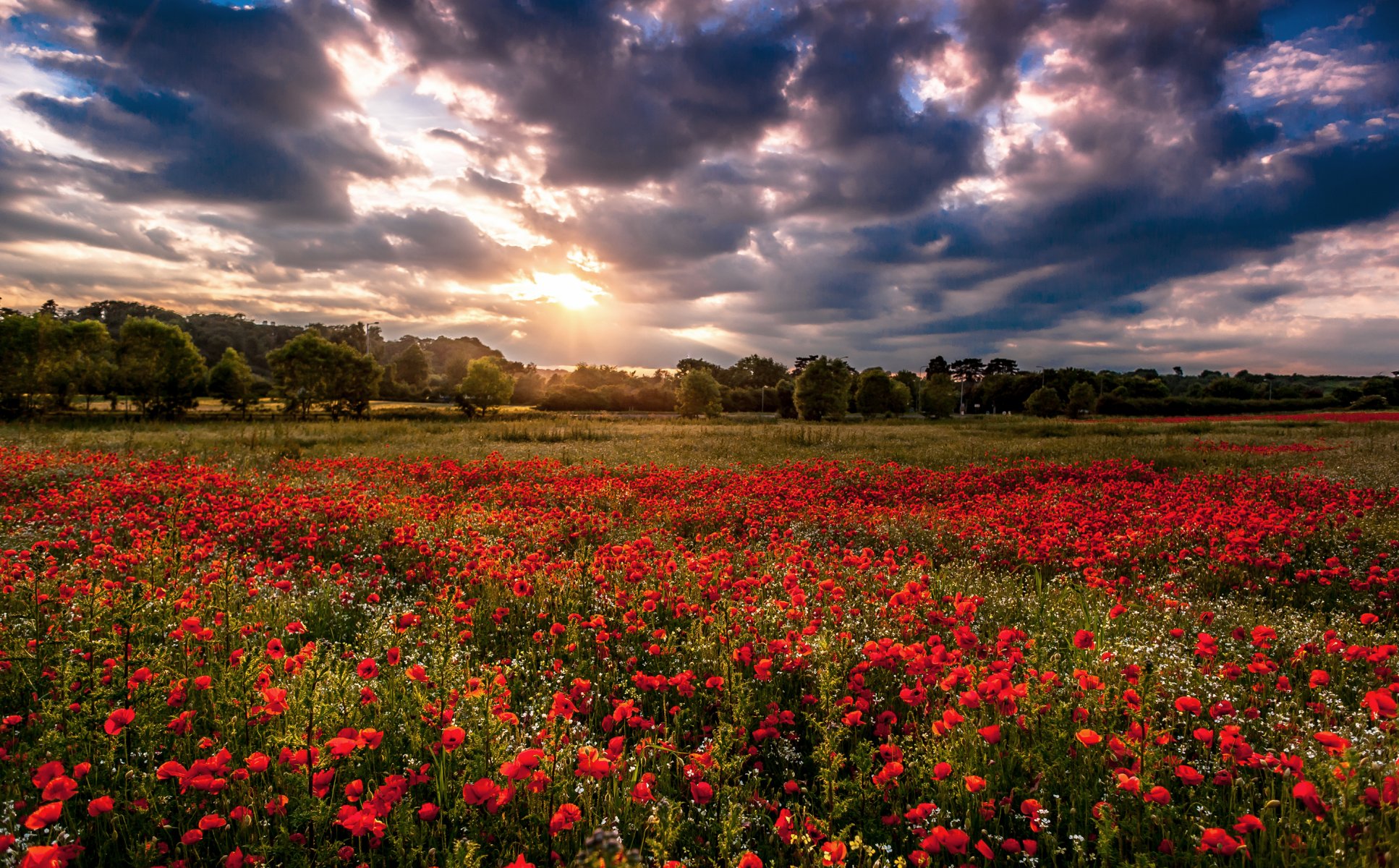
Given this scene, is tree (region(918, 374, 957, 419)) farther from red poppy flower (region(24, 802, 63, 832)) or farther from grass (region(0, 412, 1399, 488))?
red poppy flower (region(24, 802, 63, 832))

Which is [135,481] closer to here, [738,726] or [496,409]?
[738,726]

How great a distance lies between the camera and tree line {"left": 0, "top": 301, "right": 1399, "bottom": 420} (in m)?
46.1

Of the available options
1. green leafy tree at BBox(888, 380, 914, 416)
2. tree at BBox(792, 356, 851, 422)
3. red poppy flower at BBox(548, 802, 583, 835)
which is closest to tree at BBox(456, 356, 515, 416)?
tree at BBox(792, 356, 851, 422)

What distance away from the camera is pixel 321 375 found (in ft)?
169

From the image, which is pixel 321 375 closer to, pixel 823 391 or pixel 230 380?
pixel 230 380

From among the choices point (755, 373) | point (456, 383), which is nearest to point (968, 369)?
point (755, 373)

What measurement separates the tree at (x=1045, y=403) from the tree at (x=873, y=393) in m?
19.3

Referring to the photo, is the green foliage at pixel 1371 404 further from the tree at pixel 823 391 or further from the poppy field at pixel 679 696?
the poppy field at pixel 679 696

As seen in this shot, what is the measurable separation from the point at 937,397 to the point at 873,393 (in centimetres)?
1598

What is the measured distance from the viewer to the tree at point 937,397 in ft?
320

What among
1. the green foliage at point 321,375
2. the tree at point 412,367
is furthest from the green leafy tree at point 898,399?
the tree at point 412,367

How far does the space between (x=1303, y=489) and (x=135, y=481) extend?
21812mm

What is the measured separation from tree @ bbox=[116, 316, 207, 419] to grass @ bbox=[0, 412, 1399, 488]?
1425 centimetres

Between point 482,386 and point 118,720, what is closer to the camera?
point 118,720
